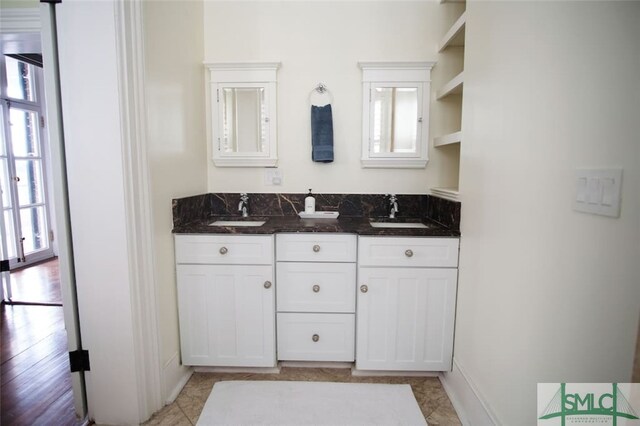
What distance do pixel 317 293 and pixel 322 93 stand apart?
137 centimetres

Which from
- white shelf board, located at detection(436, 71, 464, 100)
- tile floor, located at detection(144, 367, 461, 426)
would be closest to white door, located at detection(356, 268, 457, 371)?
tile floor, located at detection(144, 367, 461, 426)

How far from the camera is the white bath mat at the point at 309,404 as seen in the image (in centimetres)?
150

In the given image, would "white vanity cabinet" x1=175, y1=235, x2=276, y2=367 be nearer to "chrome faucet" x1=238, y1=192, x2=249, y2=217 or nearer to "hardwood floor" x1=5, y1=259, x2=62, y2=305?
"chrome faucet" x1=238, y1=192, x2=249, y2=217

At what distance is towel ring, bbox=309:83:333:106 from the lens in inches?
84.0

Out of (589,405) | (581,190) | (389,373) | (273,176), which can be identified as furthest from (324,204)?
(589,405)

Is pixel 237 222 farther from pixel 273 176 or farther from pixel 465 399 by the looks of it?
pixel 465 399

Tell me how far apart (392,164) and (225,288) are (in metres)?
1.38

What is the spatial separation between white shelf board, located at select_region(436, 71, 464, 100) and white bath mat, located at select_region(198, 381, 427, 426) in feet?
5.80

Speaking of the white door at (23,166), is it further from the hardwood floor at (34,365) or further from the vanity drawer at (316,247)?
the vanity drawer at (316,247)

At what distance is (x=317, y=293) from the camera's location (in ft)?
5.81

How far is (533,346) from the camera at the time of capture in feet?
3.49

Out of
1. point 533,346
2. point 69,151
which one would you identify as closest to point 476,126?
point 533,346

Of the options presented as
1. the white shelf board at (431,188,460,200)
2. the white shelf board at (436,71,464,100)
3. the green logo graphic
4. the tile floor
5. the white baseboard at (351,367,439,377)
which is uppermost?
the white shelf board at (436,71,464,100)

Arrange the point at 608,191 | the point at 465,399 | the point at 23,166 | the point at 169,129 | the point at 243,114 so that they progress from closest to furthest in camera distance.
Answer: the point at 608,191
the point at 465,399
the point at 169,129
the point at 243,114
the point at 23,166
